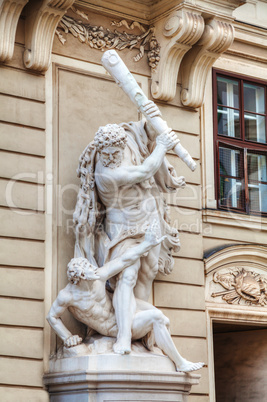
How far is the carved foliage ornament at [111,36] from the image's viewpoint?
9.89m

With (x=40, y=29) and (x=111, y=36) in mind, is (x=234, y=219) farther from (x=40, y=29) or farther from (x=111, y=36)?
(x=40, y=29)

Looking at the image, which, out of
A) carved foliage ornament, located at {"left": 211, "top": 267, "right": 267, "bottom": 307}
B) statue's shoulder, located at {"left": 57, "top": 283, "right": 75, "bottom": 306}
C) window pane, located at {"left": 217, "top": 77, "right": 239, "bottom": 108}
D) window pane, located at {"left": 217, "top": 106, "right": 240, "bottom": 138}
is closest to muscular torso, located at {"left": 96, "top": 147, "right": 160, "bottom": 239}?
statue's shoulder, located at {"left": 57, "top": 283, "right": 75, "bottom": 306}

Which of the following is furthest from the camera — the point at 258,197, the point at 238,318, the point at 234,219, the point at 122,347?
the point at 258,197

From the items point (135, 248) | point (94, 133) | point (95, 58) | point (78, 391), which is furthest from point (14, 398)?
point (95, 58)

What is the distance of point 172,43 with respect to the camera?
1023 cm

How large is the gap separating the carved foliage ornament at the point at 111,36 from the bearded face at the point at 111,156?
1625 mm

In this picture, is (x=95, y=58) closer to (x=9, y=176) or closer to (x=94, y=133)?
(x=94, y=133)

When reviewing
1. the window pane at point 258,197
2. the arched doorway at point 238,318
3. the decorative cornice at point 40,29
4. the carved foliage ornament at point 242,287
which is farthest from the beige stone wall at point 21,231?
the window pane at point 258,197

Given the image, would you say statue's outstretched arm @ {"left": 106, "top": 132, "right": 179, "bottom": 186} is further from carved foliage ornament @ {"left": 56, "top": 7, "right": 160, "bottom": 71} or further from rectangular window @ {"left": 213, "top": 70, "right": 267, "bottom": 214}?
rectangular window @ {"left": 213, "top": 70, "right": 267, "bottom": 214}

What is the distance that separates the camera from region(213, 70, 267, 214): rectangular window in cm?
1109

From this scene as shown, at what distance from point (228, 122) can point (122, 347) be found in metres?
3.91

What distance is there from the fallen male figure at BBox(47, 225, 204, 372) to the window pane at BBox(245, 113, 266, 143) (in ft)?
10.4

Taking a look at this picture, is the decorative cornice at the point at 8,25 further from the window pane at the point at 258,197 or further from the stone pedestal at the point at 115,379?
the window pane at the point at 258,197

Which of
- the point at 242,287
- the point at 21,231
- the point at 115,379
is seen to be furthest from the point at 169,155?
the point at 115,379
